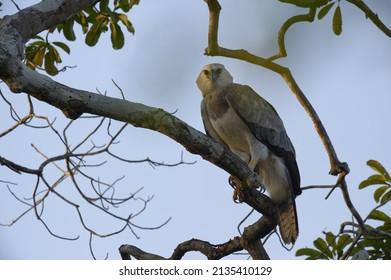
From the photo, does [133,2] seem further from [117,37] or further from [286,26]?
[286,26]

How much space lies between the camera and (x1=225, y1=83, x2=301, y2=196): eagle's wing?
16.6 feet

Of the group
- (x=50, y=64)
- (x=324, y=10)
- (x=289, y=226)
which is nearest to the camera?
(x=324, y=10)

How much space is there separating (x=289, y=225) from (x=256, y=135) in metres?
0.79

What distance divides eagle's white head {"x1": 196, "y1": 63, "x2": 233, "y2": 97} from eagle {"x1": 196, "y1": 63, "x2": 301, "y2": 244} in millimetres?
137

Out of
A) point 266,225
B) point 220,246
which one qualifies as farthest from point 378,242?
point 220,246

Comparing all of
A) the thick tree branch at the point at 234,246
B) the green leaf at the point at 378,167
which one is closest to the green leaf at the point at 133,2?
the thick tree branch at the point at 234,246

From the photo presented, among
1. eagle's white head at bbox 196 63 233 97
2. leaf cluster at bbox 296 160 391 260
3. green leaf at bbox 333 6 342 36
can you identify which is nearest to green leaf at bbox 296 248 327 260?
leaf cluster at bbox 296 160 391 260

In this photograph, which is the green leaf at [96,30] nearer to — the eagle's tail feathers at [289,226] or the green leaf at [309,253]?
the eagle's tail feathers at [289,226]

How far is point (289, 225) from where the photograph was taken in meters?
4.68

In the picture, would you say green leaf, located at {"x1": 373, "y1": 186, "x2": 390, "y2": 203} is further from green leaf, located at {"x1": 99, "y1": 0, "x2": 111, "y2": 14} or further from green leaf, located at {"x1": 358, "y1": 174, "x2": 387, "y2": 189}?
green leaf, located at {"x1": 99, "y1": 0, "x2": 111, "y2": 14}

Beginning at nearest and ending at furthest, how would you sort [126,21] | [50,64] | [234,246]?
1. [234,246]
2. [50,64]
3. [126,21]

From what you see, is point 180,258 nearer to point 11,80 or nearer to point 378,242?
point 378,242

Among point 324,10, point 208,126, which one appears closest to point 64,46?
point 208,126

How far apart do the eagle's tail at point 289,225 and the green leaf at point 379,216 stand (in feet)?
2.47
